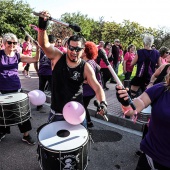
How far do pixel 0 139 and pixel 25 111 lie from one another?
36.2 inches

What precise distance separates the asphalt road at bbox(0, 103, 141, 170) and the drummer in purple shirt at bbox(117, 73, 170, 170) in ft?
4.66

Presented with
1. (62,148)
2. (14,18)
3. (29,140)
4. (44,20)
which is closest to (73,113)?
(62,148)

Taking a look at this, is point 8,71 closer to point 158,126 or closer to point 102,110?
point 102,110

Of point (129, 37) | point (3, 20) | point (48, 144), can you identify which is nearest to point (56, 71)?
point (48, 144)

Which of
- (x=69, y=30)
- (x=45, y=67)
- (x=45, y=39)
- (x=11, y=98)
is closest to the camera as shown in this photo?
(x=45, y=39)

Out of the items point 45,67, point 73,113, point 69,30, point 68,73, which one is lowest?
point 73,113

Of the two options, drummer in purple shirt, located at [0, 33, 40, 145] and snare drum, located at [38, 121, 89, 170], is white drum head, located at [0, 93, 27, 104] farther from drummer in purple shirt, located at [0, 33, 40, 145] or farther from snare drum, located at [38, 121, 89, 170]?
snare drum, located at [38, 121, 89, 170]

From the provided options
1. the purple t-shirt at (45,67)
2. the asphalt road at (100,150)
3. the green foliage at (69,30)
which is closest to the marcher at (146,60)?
the asphalt road at (100,150)

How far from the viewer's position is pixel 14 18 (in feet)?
104

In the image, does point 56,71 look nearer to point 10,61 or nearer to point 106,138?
point 10,61

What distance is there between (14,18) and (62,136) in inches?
1307

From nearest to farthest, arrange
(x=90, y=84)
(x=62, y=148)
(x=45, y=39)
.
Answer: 1. (x=62, y=148)
2. (x=45, y=39)
3. (x=90, y=84)

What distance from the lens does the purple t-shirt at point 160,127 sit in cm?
175

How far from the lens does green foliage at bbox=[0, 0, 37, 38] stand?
29.5 metres
